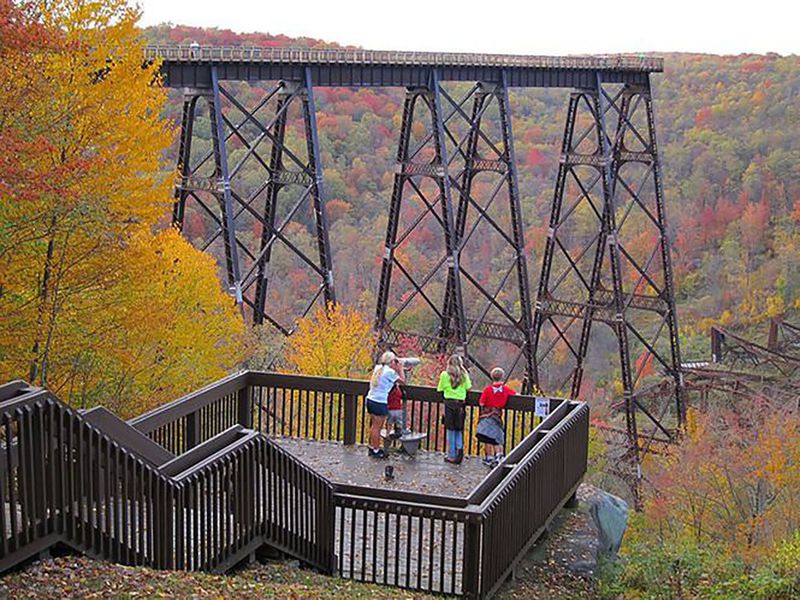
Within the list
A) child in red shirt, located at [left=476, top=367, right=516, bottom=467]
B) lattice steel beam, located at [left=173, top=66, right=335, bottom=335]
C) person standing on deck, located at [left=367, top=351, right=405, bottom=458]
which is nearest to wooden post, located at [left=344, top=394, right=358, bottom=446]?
person standing on deck, located at [left=367, top=351, right=405, bottom=458]

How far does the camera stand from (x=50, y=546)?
598cm

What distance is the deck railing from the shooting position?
5848 mm

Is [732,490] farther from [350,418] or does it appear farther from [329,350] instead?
[350,418]

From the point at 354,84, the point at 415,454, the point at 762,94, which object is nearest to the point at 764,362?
the point at 354,84

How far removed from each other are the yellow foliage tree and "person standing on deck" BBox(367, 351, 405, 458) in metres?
11.9

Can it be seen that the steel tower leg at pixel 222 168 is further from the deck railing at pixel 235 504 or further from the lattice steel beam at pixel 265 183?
the deck railing at pixel 235 504

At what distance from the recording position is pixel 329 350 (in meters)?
23.1

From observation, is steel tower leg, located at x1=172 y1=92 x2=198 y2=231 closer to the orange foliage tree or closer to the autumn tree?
the autumn tree

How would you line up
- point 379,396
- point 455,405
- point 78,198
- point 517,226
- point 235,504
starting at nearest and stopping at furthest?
point 235,504 < point 455,405 < point 379,396 < point 78,198 < point 517,226

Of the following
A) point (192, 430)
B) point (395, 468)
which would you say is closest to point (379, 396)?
point (395, 468)

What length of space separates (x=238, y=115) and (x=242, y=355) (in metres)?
32.1

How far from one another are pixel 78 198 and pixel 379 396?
13.9 ft

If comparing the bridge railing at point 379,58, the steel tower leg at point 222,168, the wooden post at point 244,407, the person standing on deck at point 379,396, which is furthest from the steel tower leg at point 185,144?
the person standing on deck at point 379,396

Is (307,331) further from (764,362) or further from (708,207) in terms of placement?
(708,207)
